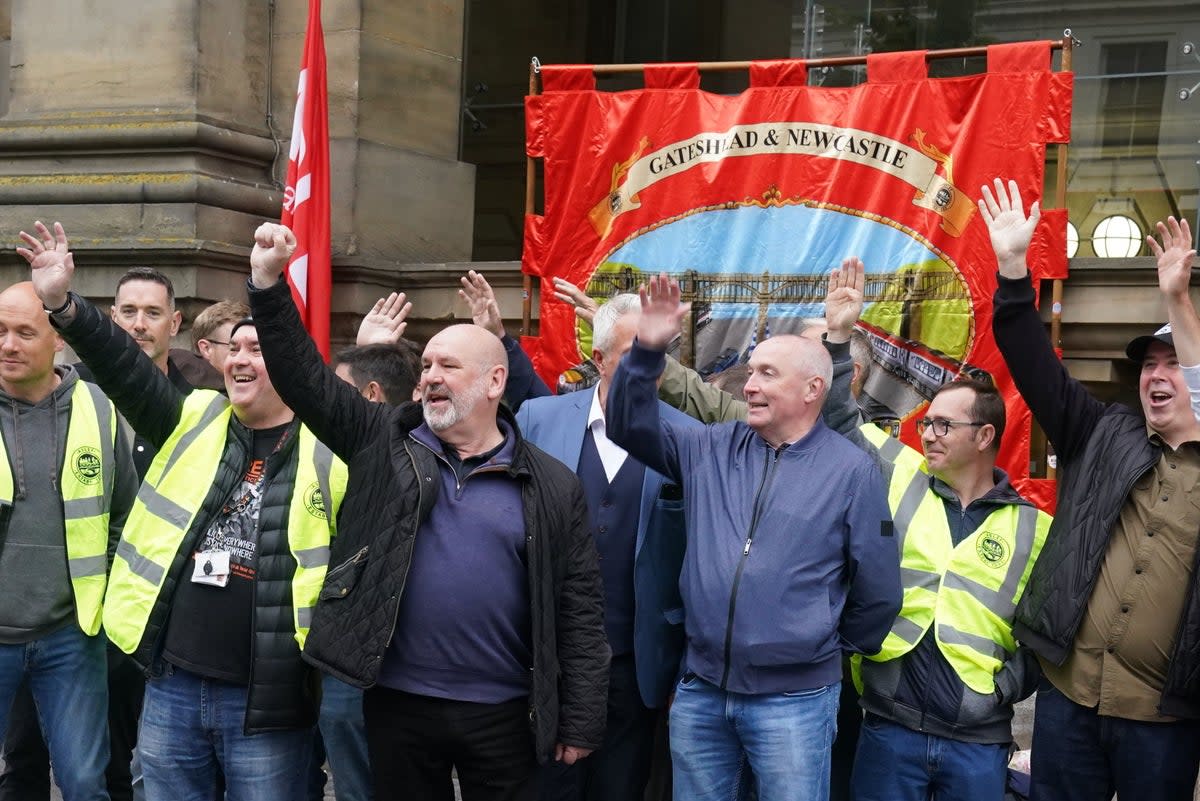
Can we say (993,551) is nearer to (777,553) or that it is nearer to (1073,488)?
(1073,488)

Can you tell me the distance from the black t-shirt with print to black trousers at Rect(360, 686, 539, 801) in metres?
0.47

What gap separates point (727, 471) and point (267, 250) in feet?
4.89

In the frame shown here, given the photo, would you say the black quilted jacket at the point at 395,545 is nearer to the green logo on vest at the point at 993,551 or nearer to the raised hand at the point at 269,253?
the raised hand at the point at 269,253

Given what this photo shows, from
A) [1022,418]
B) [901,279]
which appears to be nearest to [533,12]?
[901,279]

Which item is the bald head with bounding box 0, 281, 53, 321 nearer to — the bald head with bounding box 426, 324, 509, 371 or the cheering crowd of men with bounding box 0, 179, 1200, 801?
the cheering crowd of men with bounding box 0, 179, 1200, 801

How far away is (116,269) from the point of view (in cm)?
838

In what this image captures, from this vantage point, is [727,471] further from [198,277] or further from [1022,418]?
[198,277]

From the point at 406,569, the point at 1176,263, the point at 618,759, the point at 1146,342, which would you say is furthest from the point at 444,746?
the point at 1176,263

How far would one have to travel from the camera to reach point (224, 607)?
172 inches

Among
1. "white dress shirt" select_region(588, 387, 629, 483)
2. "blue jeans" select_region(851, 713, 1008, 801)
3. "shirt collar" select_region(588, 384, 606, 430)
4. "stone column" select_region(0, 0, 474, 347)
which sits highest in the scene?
"stone column" select_region(0, 0, 474, 347)

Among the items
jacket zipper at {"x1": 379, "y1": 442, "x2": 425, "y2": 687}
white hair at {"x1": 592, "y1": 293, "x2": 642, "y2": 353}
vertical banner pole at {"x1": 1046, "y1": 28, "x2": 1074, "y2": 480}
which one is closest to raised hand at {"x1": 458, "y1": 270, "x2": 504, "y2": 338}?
white hair at {"x1": 592, "y1": 293, "x2": 642, "y2": 353}

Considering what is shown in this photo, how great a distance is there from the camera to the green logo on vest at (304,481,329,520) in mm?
4414

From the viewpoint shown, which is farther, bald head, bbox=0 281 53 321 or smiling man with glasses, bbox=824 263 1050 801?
bald head, bbox=0 281 53 321

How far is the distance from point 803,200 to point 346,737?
4039 mm
